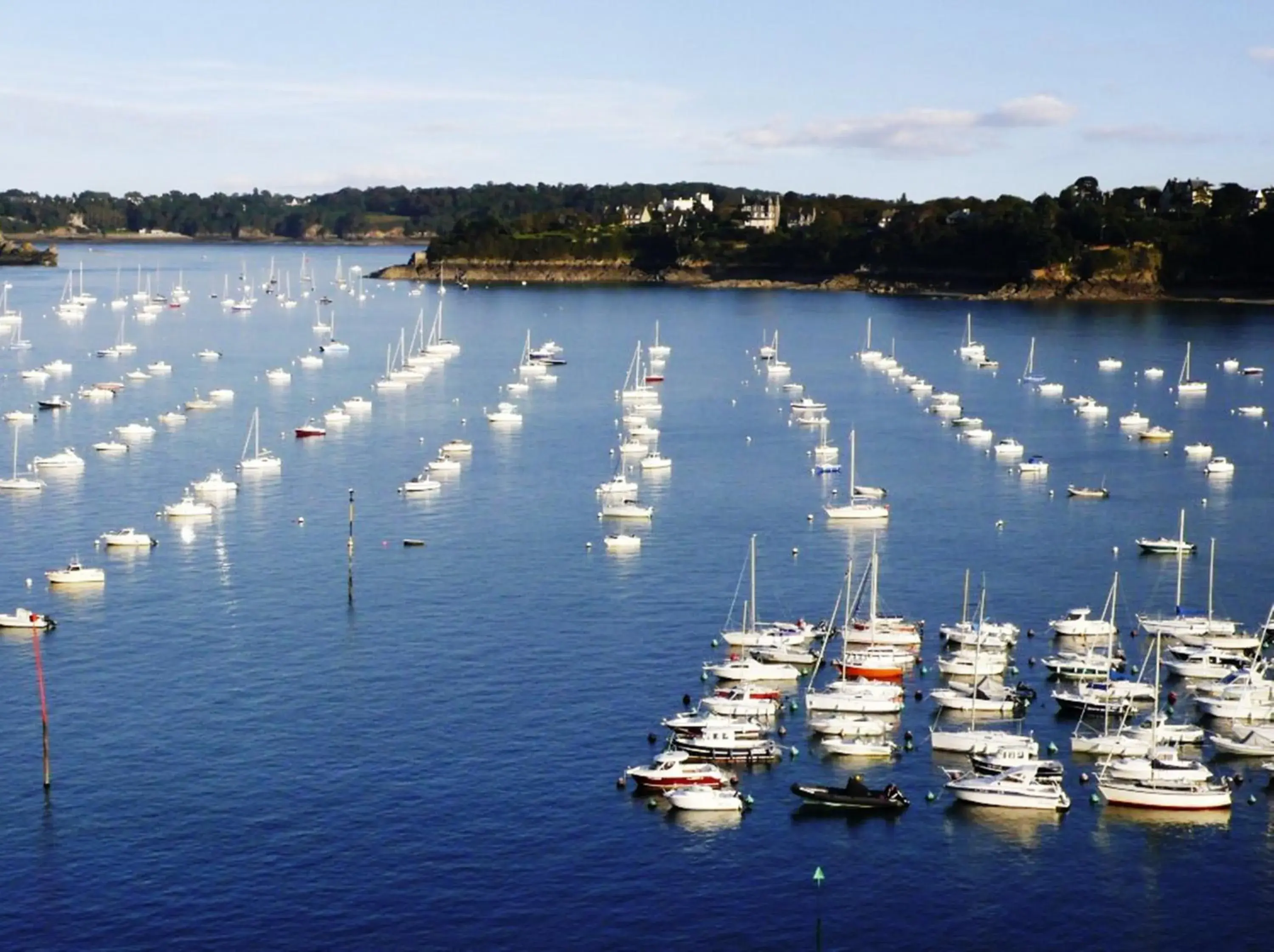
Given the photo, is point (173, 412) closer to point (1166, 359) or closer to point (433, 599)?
point (433, 599)

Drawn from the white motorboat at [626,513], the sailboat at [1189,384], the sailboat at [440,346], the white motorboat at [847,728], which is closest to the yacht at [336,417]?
the white motorboat at [626,513]

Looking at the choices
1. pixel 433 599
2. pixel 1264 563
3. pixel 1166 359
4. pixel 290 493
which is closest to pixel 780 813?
pixel 433 599

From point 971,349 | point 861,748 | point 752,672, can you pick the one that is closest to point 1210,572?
point 752,672

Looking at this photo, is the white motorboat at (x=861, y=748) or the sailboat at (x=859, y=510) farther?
the sailboat at (x=859, y=510)

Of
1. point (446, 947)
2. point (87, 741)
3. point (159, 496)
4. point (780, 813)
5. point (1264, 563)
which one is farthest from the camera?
point (159, 496)

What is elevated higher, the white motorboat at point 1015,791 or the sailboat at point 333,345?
the sailboat at point 333,345

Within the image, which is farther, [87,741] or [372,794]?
[87,741]

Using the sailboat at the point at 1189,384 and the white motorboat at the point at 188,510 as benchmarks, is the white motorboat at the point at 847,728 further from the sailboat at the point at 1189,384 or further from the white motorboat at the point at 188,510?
the sailboat at the point at 1189,384
